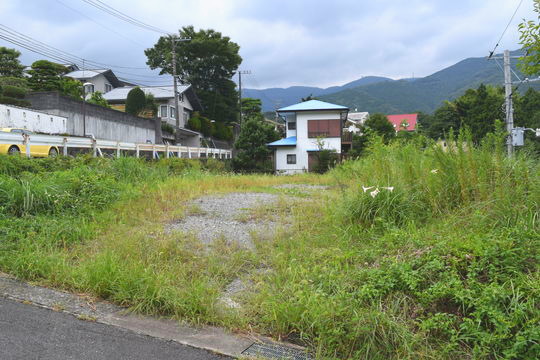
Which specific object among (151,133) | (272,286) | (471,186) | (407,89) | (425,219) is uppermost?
(407,89)

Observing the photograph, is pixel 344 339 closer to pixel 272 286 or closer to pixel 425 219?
pixel 272 286

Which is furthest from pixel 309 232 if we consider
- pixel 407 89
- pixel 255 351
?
pixel 407 89

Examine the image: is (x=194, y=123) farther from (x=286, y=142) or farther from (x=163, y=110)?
(x=286, y=142)

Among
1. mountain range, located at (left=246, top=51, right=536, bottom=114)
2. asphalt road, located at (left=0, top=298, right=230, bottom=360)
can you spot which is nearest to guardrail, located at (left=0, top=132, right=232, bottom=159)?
asphalt road, located at (left=0, top=298, right=230, bottom=360)

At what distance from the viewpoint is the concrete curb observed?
7.25 feet

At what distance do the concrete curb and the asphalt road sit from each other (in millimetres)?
53

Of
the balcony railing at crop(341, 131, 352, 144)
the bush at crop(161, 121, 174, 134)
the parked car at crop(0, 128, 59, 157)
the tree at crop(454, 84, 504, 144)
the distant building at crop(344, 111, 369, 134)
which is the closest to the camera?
the parked car at crop(0, 128, 59, 157)

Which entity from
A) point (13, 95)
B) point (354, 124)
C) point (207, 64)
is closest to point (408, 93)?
point (354, 124)

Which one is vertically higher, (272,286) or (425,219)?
(425,219)

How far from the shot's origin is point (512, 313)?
1.98 m

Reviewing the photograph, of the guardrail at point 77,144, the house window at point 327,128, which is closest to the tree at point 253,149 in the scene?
the house window at point 327,128

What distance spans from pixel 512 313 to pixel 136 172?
22.4 feet

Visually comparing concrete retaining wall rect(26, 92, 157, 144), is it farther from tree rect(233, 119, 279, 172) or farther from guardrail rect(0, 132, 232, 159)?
tree rect(233, 119, 279, 172)

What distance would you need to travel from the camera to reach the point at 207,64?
1481 inches
